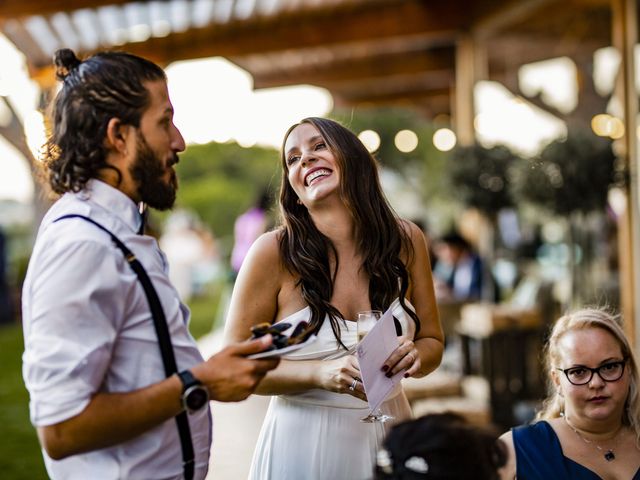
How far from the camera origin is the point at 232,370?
133cm

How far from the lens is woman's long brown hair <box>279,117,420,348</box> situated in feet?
6.81

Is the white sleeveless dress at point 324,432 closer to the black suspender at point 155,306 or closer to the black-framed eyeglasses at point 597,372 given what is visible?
the black-framed eyeglasses at point 597,372

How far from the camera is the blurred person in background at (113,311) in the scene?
1245 millimetres

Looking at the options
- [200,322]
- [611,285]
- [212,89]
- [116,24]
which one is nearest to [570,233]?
[611,285]

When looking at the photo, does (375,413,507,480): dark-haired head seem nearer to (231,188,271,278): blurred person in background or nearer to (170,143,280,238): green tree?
(231,188,271,278): blurred person in background

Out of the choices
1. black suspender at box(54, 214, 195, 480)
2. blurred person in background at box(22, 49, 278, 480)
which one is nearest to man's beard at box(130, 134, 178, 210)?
blurred person in background at box(22, 49, 278, 480)

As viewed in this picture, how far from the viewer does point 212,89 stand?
13.9 metres

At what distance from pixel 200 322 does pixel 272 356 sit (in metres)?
12.0

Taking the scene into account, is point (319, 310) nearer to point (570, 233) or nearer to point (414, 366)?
point (414, 366)

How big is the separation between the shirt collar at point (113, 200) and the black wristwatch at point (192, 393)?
0.30 meters

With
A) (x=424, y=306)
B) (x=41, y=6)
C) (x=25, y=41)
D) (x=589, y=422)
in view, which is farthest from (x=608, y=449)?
(x=25, y=41)

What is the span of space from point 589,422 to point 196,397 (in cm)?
106

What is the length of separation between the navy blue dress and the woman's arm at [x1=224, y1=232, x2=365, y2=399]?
0.47 m

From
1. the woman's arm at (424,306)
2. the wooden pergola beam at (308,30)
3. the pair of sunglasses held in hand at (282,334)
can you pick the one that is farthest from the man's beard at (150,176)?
the wooden pergola beam at (308,30)
